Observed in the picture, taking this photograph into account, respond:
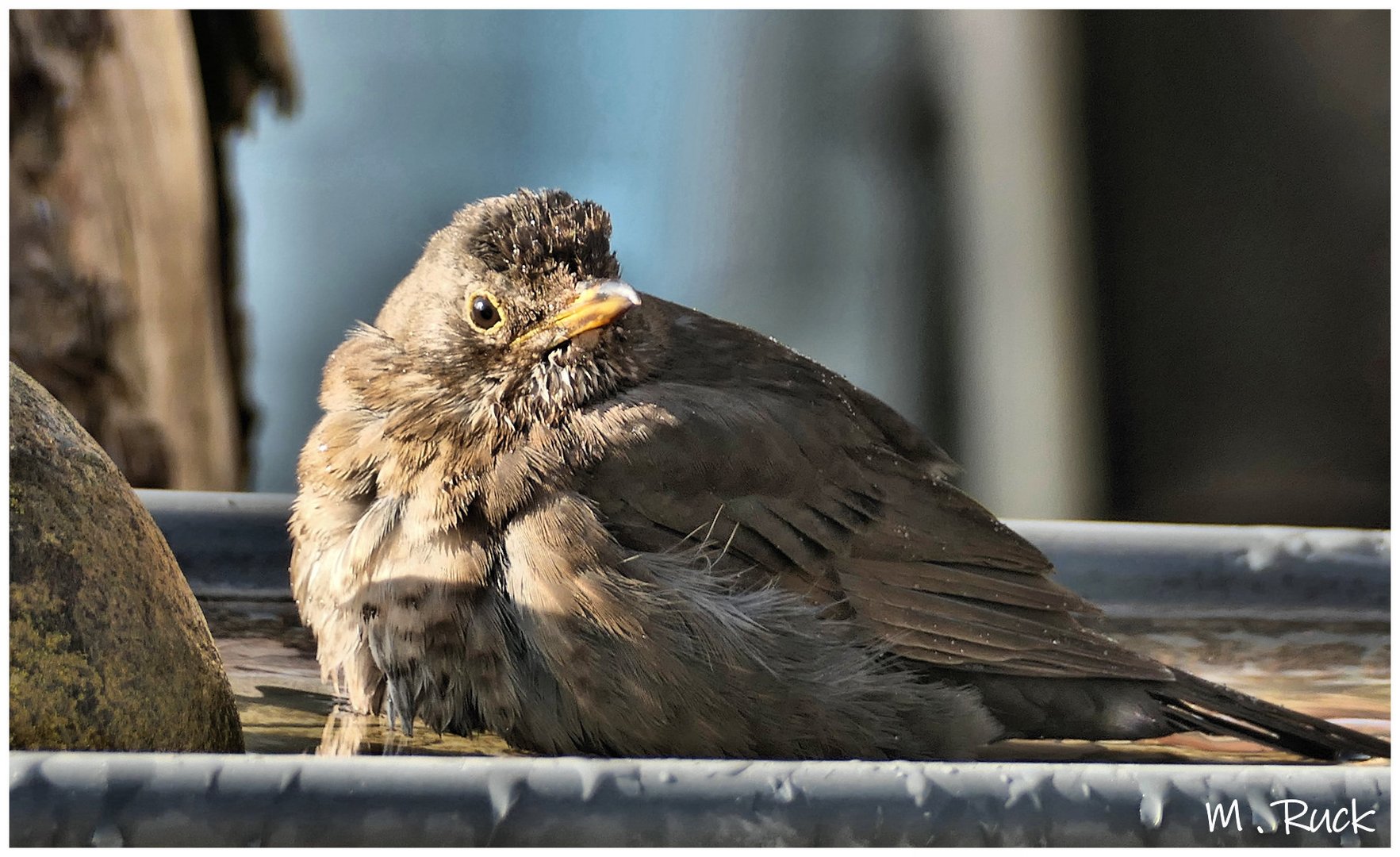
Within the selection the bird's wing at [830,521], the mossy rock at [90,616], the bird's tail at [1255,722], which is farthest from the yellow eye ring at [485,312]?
the bird's tail at [1255,722]

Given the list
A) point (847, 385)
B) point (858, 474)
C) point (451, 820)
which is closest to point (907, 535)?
point (858, 474)

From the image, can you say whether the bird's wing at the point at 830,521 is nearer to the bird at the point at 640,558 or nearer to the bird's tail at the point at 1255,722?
the bird at the point at 640,558

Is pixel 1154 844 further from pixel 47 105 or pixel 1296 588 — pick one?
pixel 47 105

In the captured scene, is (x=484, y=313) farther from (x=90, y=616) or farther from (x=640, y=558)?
(x=90, y=616)

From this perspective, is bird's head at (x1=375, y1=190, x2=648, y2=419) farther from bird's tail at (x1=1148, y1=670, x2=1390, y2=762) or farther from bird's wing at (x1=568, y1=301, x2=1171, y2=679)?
bird's tail at (x1=1148, y1=670, x2=1390, y2=762)

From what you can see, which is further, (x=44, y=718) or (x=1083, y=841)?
(x=44, y=718)
